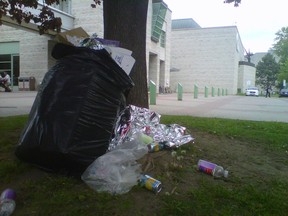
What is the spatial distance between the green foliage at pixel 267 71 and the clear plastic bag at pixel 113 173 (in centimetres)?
7296

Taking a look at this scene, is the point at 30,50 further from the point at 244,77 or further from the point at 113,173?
the point at 244,77

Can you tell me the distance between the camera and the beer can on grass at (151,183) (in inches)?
101

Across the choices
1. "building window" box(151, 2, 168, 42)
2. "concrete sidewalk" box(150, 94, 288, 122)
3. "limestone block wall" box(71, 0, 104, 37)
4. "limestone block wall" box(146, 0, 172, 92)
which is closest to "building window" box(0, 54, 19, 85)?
"limestone block wall" box(71, 0, 104, 37)

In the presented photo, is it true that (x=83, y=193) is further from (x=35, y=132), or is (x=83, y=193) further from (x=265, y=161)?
(x=265, y=161)

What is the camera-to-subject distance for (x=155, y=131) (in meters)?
3.79

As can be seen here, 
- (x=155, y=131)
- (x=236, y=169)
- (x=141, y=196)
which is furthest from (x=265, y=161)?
(x=141, y=196)

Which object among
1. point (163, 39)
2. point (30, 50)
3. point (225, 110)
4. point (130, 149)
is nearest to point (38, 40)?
point (30, 50)

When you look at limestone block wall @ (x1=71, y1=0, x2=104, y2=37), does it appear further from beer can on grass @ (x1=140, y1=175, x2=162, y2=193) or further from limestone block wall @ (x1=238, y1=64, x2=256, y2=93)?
limestone block wall @ (x1=238, y1=64, x2=256, y2=93)

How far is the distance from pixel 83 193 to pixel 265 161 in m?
2.27

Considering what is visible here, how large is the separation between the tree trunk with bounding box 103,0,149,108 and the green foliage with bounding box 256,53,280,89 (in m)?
71.3

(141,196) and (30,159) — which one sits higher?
(30,159)

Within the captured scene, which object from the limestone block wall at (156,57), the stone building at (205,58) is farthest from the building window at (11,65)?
the stone building at (205,58)

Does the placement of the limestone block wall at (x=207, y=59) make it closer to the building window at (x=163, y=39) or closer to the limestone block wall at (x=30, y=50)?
the building window at (x=163, y=39)

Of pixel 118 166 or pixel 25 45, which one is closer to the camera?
pixel 118 166
